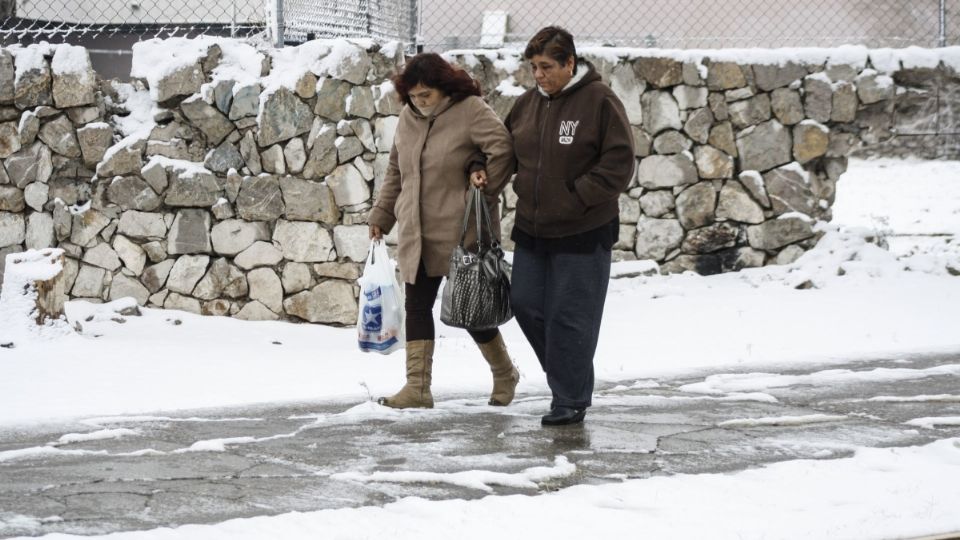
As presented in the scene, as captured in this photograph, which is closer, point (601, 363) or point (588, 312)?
point (588, 312)

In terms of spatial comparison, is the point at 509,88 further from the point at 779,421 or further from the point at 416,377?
the point at 779,421

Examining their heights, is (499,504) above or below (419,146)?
below

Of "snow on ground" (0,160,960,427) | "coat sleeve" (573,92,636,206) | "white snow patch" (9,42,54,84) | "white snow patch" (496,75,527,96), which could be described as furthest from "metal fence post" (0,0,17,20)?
"coat sleeve" (573,92,636,206)

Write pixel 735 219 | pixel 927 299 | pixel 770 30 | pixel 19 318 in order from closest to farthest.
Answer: pixel 19 318 < pixel 927 299 < pixel 735 219 < pixel 770 30

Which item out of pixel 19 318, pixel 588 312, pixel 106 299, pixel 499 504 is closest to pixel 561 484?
pixel 499 504

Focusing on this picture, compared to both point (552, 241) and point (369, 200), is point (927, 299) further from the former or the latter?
point (552, 241)

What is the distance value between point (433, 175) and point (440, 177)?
0.12 ft

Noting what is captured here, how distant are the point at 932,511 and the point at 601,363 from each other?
4.02m

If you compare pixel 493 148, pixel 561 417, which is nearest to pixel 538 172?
pixel 493 148

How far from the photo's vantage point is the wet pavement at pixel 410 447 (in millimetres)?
4129

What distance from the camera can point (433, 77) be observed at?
221 inches

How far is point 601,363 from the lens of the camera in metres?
7.98

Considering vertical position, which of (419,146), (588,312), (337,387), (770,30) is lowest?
(337,387)

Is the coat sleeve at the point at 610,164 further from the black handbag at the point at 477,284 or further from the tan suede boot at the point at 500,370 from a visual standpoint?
the tan suede boot at the point at 500,370
